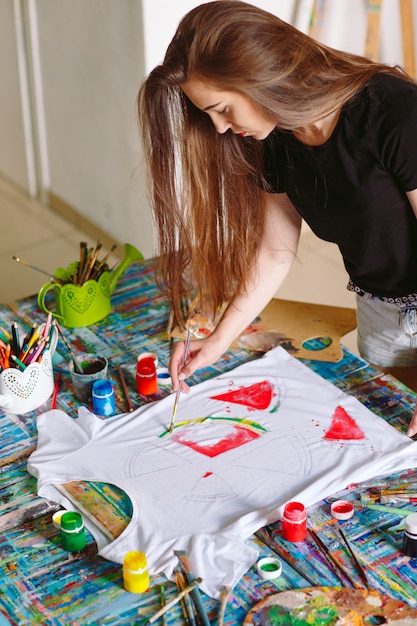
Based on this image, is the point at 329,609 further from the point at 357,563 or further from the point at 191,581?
the point at 191,581

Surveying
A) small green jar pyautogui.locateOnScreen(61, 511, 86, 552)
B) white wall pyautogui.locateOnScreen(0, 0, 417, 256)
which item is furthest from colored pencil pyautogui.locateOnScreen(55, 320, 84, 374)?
white wall pyautogui.locateOnScreen(0, 0, 417, 256)

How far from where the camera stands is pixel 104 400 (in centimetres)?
181

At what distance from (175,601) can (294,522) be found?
0.26 meters

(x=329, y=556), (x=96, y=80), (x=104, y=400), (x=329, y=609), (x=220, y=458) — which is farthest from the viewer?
(x=96, y=80)

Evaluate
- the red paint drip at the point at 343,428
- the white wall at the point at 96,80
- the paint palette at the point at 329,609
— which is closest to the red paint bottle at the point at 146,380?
the red paint drip at the point at 343,428

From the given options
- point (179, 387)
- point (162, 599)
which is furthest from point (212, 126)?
point (162, 599)

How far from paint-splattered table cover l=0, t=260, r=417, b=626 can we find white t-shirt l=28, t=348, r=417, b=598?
3 centimetres

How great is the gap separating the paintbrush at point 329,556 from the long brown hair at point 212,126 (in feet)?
2.34

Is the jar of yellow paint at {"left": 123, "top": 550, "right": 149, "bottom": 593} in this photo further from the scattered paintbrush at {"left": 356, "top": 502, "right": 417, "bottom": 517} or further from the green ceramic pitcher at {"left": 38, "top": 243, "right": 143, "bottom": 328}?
the green ceramic pitcher at {"left": 38, "top": 243, "right": 143, "bottom": 328}

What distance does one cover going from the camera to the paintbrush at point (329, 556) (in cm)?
137

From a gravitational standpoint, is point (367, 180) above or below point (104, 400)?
above

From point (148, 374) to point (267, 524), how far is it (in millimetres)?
531

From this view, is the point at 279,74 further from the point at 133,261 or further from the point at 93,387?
the point at 133,261

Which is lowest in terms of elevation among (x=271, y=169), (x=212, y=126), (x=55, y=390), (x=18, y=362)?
(x=55, y=390)
